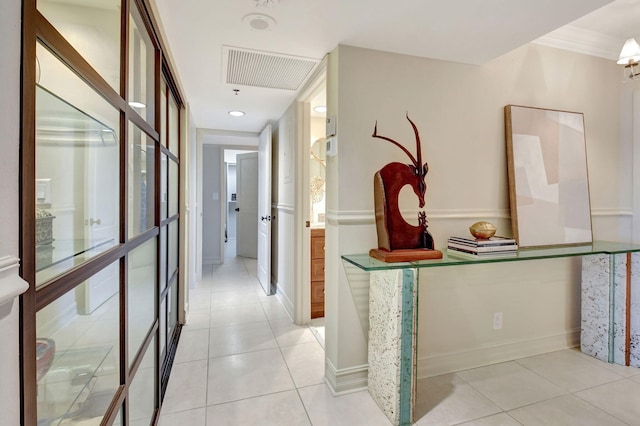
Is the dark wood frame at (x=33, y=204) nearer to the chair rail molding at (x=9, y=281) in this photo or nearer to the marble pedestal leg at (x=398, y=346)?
the chair rail molding at (x=9, y=281)

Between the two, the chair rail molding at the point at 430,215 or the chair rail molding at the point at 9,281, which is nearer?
the chair rail molding at the point at 9,281

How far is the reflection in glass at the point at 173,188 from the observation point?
7.70ft

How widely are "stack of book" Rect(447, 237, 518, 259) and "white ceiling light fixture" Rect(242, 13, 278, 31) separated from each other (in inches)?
64.1

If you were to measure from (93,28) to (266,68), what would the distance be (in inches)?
55.7

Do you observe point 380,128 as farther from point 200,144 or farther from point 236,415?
point 200,144

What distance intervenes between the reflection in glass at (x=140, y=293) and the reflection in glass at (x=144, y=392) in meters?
0.12

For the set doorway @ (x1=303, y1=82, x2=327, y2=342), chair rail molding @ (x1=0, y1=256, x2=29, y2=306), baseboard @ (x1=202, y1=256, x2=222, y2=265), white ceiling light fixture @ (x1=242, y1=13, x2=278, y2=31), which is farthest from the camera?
baseboard @ (x1=202, y1=256, x2=222, y2=265)

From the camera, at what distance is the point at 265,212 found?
372 centimetres

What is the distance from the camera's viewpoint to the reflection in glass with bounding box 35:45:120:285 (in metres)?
0.63

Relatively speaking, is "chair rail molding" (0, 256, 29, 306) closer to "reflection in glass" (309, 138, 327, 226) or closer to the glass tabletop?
the glass tabletop

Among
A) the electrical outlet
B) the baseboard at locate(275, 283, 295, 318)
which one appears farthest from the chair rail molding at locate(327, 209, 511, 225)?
the baseboard at locate(275, 283, 295, 318)

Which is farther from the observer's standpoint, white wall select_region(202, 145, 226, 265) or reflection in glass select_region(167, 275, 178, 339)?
white wall select_region(202, 145, 226, 265)

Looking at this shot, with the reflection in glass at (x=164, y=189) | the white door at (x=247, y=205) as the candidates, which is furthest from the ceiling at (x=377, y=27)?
the white door at (x=247, y=205)

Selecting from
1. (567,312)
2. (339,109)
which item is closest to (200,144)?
(339,109)
